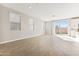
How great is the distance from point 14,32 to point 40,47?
882mm

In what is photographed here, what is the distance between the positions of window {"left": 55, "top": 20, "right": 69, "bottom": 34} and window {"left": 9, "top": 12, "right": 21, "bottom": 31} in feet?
3.55

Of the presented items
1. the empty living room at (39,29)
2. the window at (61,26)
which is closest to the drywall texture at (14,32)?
the empty living room at (39,29)

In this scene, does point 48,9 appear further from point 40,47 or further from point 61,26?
point 40,47

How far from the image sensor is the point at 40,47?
3506 millimetres

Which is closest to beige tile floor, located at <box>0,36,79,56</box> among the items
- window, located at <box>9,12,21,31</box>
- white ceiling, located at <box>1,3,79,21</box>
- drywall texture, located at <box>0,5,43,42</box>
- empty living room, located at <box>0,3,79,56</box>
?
empty living room, located at <box>0,3,79,56</box>

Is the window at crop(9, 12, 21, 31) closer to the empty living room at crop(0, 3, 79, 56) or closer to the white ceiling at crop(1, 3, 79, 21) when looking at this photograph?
the empty living room at crop(0, 3, 79, 56)

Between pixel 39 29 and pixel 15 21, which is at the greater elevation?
pixel 15 21

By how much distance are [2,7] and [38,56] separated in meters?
Result: 1.63

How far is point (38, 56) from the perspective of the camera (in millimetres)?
3402

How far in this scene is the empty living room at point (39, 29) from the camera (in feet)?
11.3

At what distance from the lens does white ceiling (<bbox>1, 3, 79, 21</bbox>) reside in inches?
136

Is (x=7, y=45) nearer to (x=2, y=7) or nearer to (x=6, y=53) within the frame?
(x=6, y=53)

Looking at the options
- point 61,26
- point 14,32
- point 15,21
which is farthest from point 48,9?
point 14,32

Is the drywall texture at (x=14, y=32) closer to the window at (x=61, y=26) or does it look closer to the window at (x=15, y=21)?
the window at (x=15, y=21)
